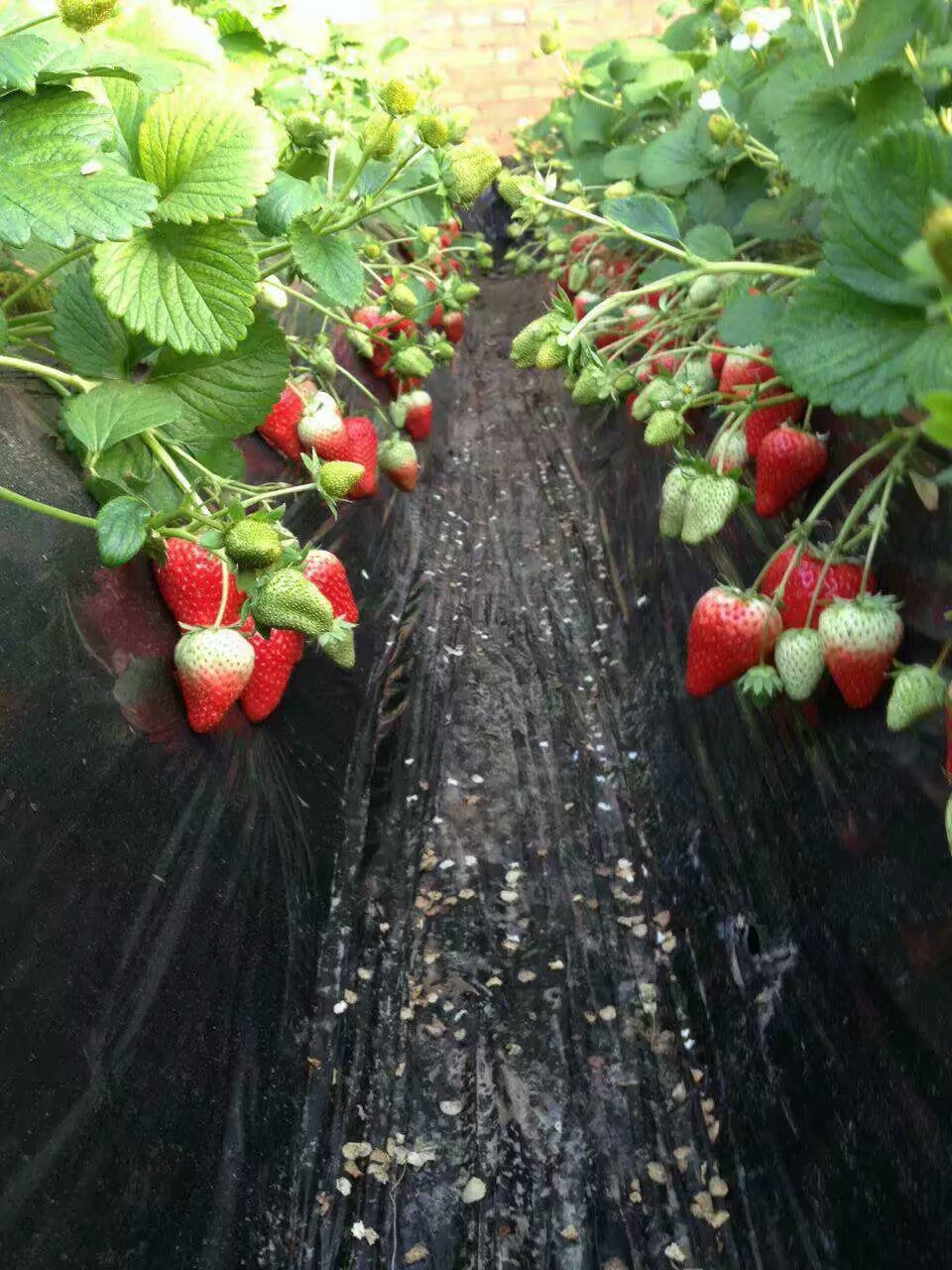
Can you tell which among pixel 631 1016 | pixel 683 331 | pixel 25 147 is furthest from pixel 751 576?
pixel 25 147

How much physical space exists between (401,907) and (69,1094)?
61 centimetres

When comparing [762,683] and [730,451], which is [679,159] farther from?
[762,683]

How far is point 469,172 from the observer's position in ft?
3.73

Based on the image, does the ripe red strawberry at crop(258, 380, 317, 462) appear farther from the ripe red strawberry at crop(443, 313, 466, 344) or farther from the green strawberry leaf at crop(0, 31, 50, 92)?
the ripe red strawberry at crop(443, 313, 466, 344)

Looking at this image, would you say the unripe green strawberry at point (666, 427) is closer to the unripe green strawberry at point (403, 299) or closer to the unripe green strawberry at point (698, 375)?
the unripe green strawberry at point (698, 375)

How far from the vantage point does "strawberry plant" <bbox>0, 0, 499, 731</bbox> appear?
0.76 meters

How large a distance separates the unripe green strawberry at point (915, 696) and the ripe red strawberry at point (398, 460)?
117cm

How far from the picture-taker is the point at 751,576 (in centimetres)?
133

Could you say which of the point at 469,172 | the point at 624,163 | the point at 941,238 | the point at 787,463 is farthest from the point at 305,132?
the point at 624,163

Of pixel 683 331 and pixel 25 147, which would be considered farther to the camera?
pixel 683 331

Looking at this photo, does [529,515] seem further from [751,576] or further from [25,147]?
[25,147]

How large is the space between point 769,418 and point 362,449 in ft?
2.20

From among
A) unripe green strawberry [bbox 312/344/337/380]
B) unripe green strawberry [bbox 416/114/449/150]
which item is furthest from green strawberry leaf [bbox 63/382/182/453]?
unripe green strawberry [bbox 312/344/337/380]

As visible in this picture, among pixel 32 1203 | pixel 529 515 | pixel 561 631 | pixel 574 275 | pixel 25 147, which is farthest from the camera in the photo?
pixel 529 515
